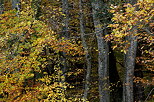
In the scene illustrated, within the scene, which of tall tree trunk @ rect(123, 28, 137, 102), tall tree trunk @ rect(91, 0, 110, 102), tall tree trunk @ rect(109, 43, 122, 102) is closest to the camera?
tall tree trunk @ rect(123, 28, 137, 102)

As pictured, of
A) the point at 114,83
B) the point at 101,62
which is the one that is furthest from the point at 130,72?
the point at 114,83

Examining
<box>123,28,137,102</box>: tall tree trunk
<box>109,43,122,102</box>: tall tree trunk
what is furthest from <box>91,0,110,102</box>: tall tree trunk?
<box>109,43,122,102</box>: tall tree trunk

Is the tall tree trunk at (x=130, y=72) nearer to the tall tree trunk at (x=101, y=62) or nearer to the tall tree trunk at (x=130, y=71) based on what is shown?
the tall tree trunk at (x=130, y=71)

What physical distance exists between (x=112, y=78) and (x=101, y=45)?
6.01 m

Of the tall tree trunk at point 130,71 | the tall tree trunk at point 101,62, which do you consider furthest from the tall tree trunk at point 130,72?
the tall tree trunk at point 101,62

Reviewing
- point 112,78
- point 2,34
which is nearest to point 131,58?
point 112,78

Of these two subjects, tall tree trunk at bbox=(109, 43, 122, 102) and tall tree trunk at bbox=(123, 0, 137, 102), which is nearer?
tall tree trunk at bbox=(123, 0, 137, 102)

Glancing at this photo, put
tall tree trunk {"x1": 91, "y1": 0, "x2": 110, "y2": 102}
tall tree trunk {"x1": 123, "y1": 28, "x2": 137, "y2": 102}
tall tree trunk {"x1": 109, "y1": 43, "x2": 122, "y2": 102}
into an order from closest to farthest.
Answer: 1. tall tree trunk {"x1": 123, "y1": 28, "x2": 137, "y2": 102}
2. tall tree trunk {"x1": 91, "y1": 0, "x2": 110, "y2": 102}
3. tall tree trunk {"x1": 109, "y1": 43, "x2": 122, "y2": 102}

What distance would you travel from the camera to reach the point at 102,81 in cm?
1096

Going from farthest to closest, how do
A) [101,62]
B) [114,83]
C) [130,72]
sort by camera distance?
[114,83] → [130,72] → [101,62]

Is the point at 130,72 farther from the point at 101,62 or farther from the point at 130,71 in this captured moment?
the point at 101,62

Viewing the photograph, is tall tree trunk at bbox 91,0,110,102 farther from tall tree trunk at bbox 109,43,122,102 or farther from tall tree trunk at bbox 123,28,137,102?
tall tree trunk at bbox 109,43,122,102

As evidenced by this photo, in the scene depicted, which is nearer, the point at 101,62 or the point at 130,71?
the point at 101,62

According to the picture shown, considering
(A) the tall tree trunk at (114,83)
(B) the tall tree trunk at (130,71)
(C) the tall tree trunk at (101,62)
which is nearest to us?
(B) the tall tree trunk at (130,71)
